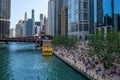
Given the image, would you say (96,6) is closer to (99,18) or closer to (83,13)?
(99,18)

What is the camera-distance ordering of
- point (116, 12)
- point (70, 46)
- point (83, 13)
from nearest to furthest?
1. point (70, 46)
2. point (116, 12)
3. point (83, 13)

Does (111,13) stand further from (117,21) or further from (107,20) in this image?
(117,21)

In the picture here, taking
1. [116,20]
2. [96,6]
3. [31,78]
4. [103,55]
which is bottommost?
[31,78]

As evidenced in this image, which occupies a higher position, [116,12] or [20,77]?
[116,12]

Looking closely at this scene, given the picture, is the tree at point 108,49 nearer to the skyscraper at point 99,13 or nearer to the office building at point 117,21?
the office building at point 117,21

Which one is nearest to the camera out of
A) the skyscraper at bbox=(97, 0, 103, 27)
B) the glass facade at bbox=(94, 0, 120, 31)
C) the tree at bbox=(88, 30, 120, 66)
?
the tree at bbox=(88, 30, 120, 66)

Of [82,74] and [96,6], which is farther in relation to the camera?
[96,6]

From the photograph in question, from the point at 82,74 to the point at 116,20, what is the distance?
77.9 metres

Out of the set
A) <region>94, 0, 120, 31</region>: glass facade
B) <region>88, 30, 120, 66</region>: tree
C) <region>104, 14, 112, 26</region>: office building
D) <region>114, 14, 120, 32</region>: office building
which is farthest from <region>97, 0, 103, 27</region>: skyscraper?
<region>88, 30, 120, 66</region>: tree

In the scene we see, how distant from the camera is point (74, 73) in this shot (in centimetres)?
5600

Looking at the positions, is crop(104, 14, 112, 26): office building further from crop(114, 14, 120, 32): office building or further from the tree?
the tree

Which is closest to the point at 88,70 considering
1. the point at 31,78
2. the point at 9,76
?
the point at 31,78

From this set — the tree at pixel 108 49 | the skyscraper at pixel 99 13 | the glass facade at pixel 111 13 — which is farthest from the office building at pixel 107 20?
the tree at pixel 108 49

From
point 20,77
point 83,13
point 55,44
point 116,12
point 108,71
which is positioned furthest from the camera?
point 83,13
